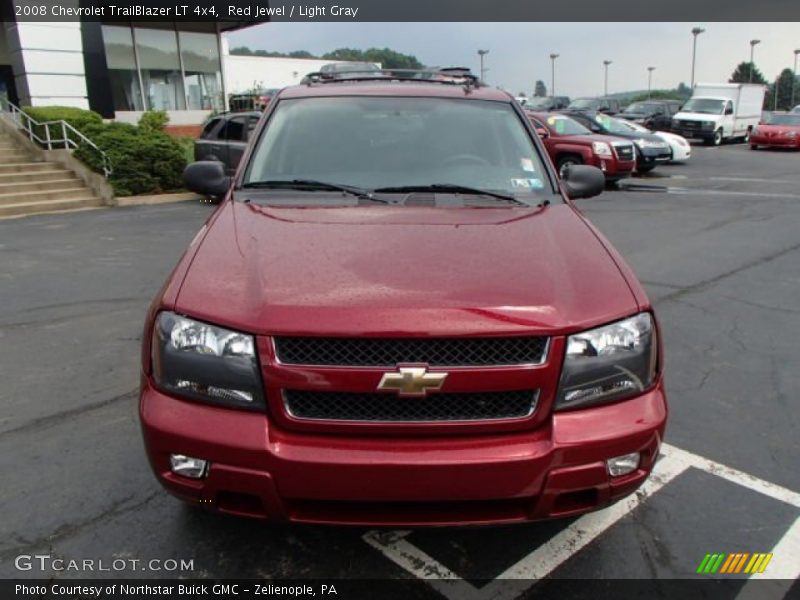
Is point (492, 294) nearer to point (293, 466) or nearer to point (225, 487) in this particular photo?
point (293, 466)

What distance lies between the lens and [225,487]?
6.91ft

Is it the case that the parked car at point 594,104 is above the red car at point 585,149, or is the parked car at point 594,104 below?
above

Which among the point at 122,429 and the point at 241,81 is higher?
the point at 241,81

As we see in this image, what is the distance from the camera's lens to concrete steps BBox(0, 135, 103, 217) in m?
12.3

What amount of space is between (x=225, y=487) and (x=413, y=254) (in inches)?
42.0

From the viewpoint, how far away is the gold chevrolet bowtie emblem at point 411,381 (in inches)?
81.5

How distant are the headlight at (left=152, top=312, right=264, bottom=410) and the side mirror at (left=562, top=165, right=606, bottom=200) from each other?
2.42m

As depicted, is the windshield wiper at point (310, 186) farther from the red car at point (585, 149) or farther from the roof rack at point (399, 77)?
the red car at point (585, 149)

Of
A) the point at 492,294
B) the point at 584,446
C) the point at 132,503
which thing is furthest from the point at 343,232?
the point at 132,503

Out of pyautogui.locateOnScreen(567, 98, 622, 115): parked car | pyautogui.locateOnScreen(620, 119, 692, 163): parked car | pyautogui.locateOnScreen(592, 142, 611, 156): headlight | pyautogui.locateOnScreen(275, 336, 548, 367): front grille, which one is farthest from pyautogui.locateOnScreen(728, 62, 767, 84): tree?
pyautogui.locateOnScreen(275, 336, 548, 367): front grille

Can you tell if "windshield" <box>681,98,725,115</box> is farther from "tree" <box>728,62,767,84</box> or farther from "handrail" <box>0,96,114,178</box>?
"tree" <box>728,62,767,84</box>

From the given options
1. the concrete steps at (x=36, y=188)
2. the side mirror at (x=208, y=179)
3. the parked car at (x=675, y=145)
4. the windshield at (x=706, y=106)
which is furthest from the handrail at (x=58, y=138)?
the windshield at (x=706, y=106)

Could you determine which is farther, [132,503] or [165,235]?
[165,235]

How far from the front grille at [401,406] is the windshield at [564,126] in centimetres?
1445
